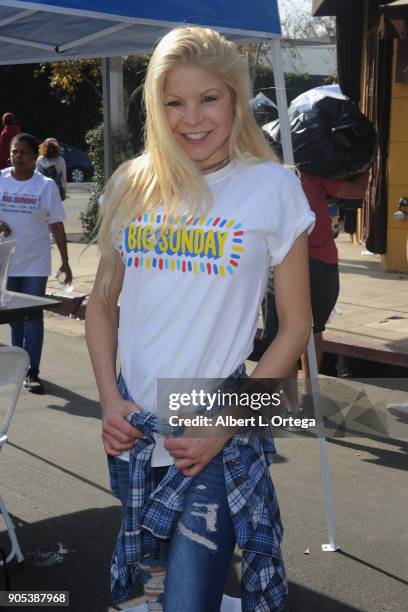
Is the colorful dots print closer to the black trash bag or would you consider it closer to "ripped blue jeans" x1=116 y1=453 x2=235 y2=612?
"ripped blue jeans" x1=116 y1=453 x2=235 y2=612

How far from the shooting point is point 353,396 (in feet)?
22.3

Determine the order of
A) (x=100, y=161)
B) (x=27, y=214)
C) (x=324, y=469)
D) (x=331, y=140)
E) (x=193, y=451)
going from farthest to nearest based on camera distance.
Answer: (x=100, y=161), (x=27, y=214), (x=331, y=140), (x=324, y=469), (x=193, y=451)

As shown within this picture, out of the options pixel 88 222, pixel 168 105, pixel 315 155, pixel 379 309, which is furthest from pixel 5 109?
pixel 168 105

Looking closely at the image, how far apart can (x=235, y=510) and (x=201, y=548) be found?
12 centimetres

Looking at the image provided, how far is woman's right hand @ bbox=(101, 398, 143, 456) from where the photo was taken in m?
2.31

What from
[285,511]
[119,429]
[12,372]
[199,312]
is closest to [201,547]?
[119,429]

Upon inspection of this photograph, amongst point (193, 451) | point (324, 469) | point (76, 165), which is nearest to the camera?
point (193, 451)

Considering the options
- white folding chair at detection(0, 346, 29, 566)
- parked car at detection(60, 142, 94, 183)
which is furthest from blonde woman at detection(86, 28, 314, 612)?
parked car at detection(60, 142, 94, 183)

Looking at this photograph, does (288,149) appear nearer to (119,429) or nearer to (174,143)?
(174,143)

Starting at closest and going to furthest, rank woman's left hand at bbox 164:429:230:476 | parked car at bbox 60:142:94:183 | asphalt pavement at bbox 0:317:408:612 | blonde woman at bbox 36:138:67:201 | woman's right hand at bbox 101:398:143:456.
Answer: woman's left hand at bbox 164:429:230:476 → woman's right hand at bbox 101:398:143:456 → asphalt pavement at bbox 0:317:408:612 → blonde woman at bbox 36:138:67:201 → parked car at bbox 60:142:94:183

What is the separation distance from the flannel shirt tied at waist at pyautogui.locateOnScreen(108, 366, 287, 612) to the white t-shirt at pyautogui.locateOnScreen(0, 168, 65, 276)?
462cm

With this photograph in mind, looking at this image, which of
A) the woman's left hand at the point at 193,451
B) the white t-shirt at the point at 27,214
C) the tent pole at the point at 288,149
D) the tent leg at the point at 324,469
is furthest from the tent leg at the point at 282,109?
the white t-shirt at the point at 27,214

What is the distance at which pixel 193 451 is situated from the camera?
2199 mm

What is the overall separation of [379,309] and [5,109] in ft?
101
